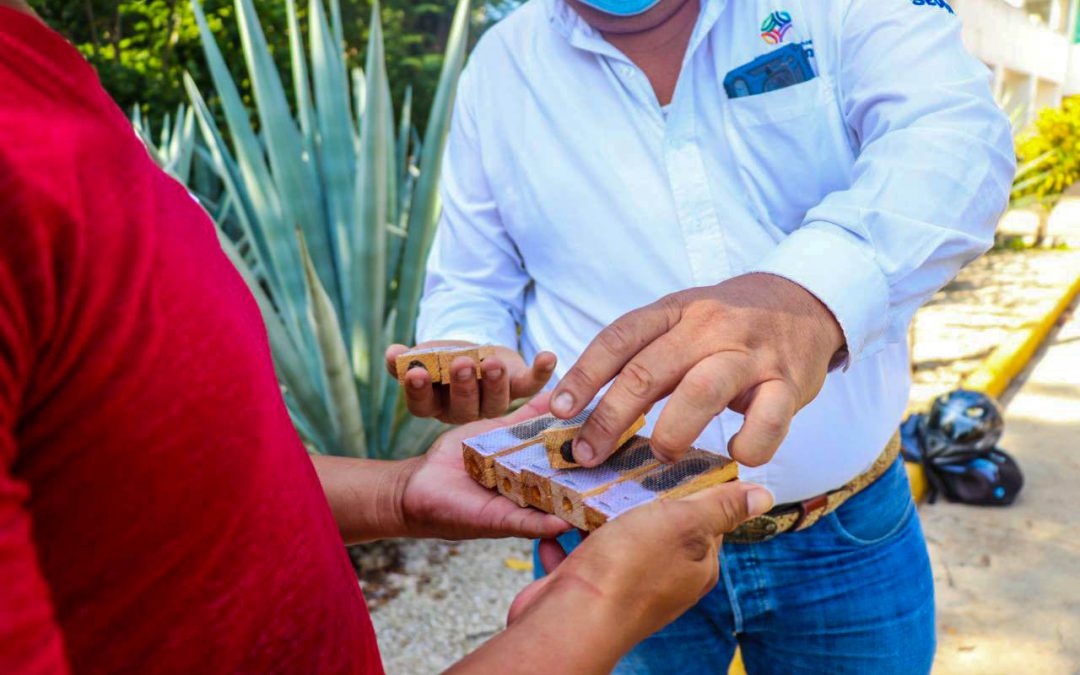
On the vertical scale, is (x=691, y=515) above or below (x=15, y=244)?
below

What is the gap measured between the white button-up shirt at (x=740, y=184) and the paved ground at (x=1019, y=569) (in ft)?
6.06

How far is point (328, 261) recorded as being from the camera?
341cm

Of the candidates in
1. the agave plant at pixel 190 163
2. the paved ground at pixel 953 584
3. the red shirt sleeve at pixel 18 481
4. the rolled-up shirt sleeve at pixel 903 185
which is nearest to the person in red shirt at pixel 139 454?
the red shirt sleeve at pixel 18 481

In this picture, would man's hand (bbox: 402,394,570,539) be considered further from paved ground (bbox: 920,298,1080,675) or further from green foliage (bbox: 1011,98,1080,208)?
green foliage (bbox: 1011,98,1080,208)

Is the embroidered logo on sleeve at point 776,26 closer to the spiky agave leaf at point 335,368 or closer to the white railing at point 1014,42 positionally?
the spiky agave leaf at point 335,368

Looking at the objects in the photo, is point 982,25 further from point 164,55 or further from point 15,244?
point 15,244

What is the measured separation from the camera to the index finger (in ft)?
3.50

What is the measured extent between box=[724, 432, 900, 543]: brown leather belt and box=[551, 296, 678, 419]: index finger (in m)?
0.61

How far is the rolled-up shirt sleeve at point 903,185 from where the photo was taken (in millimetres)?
1171

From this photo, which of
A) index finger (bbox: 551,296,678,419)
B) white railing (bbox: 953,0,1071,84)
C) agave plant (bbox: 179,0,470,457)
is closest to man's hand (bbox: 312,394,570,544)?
index finger (bbox: 551,296,678,419)

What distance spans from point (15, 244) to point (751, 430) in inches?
29.4

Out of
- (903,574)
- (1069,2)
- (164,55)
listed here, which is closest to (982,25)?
(1069,2)

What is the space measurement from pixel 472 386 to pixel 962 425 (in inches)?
124

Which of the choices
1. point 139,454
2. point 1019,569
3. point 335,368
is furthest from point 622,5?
point 1019,569
